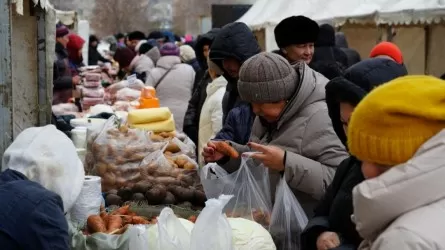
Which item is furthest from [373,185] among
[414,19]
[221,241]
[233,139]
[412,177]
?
[414,19]

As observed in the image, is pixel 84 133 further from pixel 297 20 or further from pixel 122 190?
pixel 297 20

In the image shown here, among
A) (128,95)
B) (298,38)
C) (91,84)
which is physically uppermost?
(298,38)

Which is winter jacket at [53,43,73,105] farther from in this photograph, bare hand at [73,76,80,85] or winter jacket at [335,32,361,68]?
winter jacket at [335,32,361,68]

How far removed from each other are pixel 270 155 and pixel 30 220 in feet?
3.88

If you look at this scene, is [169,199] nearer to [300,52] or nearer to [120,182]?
[120,182]

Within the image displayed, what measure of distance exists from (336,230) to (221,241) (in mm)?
686

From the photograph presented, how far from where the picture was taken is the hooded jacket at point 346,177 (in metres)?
2.88

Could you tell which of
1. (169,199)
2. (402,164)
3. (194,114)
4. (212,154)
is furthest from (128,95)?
(402,164)

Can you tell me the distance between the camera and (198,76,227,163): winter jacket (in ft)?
19.3

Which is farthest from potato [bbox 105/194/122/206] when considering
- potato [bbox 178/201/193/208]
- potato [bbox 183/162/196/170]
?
potato [bbox 183/162/196/170]

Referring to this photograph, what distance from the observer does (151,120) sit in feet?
20.2

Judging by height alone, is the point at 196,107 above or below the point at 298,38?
below

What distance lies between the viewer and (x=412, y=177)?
1.99m

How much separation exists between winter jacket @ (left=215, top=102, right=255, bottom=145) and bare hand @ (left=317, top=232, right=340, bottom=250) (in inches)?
72.0
